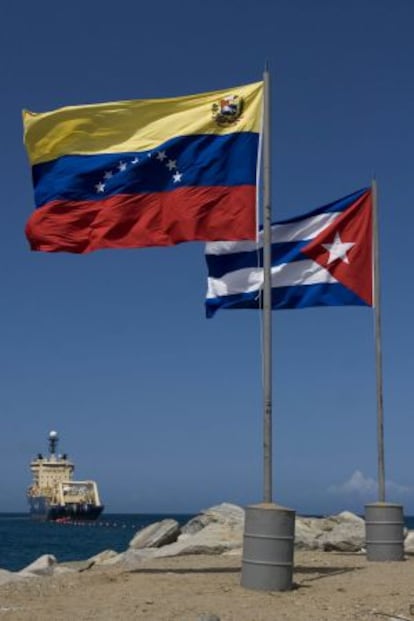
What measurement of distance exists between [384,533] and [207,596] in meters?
6.09

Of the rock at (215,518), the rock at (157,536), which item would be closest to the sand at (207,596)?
the rock at (157,536)

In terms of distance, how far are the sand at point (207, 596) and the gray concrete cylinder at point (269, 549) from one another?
0.65 feet

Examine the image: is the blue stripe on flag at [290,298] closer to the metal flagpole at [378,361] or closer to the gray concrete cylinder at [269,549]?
the metal flagpole at [378,361]

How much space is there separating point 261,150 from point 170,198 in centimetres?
167

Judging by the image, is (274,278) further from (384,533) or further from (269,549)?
(269,549)

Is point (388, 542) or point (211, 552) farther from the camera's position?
point (211, 552)

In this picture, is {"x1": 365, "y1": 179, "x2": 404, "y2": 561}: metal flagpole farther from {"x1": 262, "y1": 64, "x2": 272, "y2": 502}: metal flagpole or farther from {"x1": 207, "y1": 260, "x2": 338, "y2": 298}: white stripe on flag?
{"x1": 262, "y1": 64, "x2": 272, "y2": 502}: metal flagpole

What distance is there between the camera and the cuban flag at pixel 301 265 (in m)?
16.4

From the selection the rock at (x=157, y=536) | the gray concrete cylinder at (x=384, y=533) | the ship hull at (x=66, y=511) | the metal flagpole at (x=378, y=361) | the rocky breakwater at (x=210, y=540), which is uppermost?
the metal flagpole at (x=378, y=361)

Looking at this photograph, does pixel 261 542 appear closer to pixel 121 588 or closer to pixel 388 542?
pixel 121 588

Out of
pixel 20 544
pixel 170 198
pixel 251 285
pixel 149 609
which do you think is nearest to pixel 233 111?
pixel 170 198

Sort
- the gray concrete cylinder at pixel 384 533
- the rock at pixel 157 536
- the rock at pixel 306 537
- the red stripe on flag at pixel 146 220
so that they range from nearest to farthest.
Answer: the red stripe on flag at pixel 146 220, the gray concrete cylinder at pixel 384 533, the rock at pixel 306 537, the rock at pixel 157 536

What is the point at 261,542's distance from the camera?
12.6 m

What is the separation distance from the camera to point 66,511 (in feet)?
392
